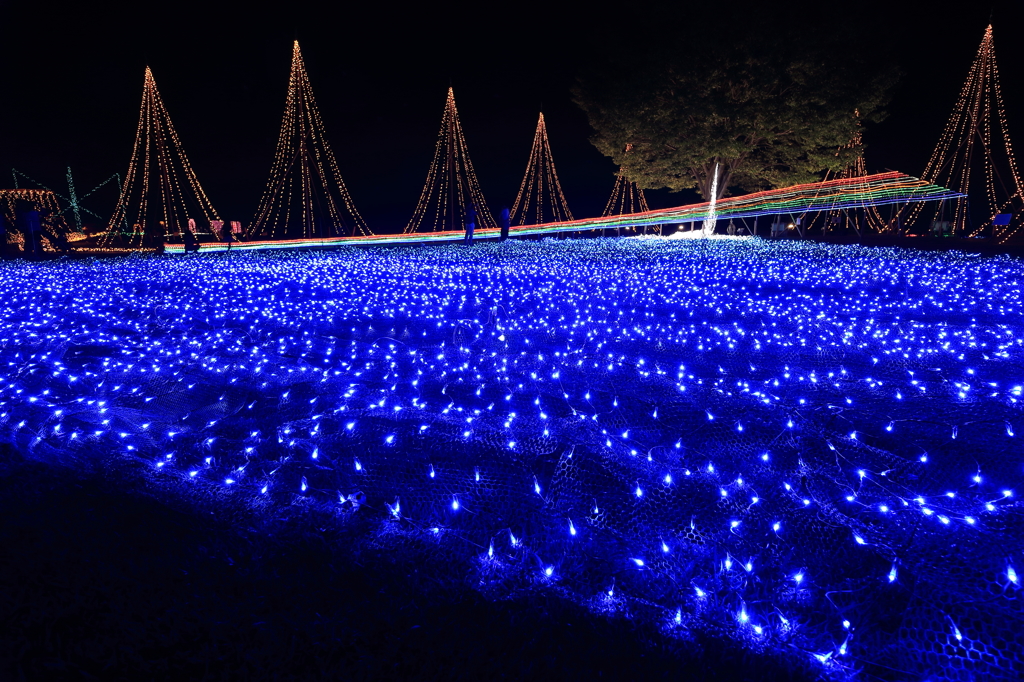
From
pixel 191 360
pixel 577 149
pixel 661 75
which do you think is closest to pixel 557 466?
pixel 191 360

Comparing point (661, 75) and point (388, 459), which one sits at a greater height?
point (661, 75)

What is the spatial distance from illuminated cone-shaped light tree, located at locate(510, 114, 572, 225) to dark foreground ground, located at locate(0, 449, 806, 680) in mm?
21751

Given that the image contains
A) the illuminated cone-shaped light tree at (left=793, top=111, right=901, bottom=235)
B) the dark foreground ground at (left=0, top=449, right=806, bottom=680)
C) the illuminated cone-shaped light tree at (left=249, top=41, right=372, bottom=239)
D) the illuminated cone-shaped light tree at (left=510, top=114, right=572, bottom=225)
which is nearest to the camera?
the dark foreground ground at (left=0, top=449, right=806, bottom=680)

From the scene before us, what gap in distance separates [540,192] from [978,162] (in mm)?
16629

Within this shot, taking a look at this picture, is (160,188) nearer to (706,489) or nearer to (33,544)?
(33,544)

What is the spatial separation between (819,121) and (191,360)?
17741 millimetres

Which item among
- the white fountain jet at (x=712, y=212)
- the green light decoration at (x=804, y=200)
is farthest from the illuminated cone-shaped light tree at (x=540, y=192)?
the white fountain jet at (x=712, y=212)

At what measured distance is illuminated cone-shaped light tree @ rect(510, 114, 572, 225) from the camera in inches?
906

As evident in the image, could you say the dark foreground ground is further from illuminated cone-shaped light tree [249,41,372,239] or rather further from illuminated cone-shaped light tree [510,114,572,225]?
illuminated cone-shaped light tree [510,114,572,225]

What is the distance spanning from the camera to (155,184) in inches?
668

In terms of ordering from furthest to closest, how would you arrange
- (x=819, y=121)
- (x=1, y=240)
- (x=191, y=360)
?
(x=1, y=240)
(x=819, y=121)
(x=191, y=360)

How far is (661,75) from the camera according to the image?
1667cm

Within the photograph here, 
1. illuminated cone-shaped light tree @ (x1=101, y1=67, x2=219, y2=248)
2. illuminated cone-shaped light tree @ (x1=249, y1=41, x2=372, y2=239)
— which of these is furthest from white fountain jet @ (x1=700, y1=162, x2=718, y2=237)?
illuminated cone-shaped light tree @ (x1=101, y1=67, x2=219, y2=248)

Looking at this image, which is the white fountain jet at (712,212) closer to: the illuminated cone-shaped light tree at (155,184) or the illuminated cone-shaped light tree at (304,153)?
the illuminated cone-shaped light tree at (304,153)
